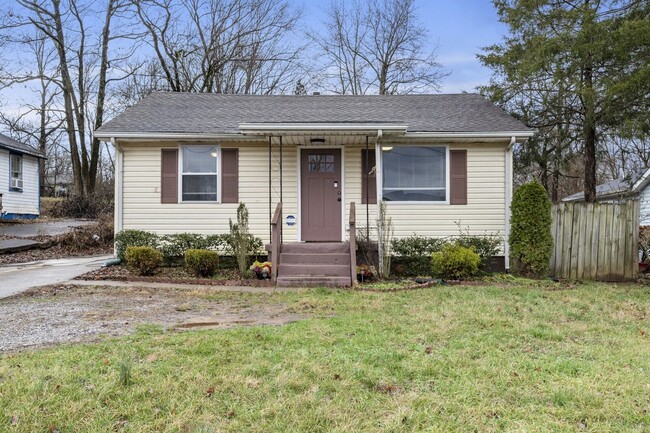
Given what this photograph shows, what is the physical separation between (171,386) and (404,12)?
2720 cm

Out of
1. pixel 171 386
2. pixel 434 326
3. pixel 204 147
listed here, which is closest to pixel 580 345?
pixel 434 326

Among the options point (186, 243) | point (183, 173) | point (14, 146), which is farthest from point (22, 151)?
point (186, 243)

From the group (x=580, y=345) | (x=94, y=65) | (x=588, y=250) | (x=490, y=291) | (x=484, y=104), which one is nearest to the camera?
(x=580, y=345)

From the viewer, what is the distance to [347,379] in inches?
124

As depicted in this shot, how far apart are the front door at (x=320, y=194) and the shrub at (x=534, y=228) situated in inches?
146

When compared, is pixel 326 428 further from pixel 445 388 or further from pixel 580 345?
pixel 580 345

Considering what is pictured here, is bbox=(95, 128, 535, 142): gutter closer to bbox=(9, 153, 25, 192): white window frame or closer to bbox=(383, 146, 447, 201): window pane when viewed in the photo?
bbox=(383, 146, 447, 201): window pane

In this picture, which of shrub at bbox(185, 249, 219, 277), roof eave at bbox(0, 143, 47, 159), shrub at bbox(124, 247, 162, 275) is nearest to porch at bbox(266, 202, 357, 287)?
shrub at bbox(185, 249, 219, 277)

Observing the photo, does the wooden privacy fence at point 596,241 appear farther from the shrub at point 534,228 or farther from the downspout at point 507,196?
the downspout at point 507,196

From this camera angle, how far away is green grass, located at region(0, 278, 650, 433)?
2.56m

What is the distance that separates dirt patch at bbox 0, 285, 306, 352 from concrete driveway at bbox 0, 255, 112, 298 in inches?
22.0

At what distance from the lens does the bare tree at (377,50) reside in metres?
24.9

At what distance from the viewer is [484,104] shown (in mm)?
11625

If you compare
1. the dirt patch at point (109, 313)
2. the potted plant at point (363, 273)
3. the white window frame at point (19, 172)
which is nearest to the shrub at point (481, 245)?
the potted plant at point (363, 273)
